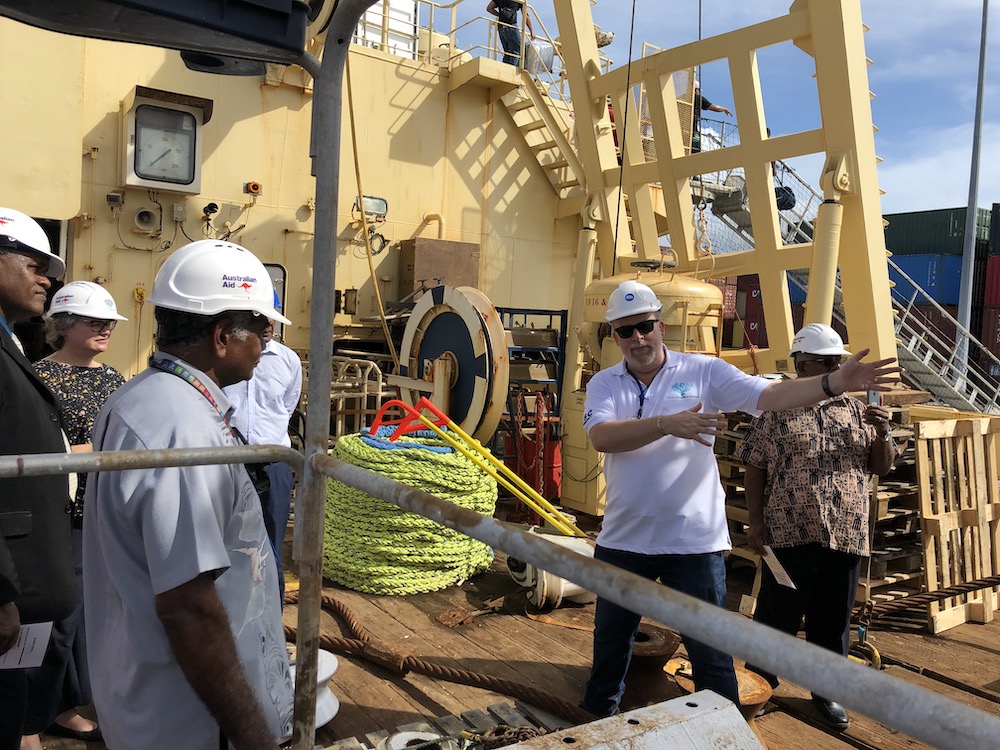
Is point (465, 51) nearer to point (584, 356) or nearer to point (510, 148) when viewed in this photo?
point (510, 148)

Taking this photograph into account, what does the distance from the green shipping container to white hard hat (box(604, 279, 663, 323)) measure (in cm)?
2996

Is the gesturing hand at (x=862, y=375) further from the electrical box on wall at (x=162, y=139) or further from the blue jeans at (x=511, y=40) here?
the blue jeans at (x=511, y=40)

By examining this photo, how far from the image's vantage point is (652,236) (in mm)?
8430

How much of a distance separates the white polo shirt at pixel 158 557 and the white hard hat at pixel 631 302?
6.43ft

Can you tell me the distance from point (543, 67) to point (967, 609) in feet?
29.6

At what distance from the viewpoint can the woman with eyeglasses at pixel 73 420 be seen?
284cm

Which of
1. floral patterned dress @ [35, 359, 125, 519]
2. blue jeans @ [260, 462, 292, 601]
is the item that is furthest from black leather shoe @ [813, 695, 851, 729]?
floral patterned dress @ [35, 359, 125, 519]

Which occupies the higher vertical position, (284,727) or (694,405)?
(694,405)

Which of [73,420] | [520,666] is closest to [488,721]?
[520,666]

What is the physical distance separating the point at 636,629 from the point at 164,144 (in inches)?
276

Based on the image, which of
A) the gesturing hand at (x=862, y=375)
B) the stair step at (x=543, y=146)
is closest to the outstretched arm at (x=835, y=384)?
the gesturing hand at (x=862, y=375)

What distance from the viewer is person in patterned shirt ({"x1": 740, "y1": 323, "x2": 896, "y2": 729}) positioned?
393 centimetres

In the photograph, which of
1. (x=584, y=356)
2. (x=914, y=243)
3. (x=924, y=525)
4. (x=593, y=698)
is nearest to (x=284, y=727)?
(x=593, y=698)

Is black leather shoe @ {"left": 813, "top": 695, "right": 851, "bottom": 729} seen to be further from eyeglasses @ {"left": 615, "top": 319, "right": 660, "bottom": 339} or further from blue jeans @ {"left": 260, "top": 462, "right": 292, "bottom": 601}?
blue jeans @ {"left": 260, "top": 462, "right": 292, "bottom": 601}
